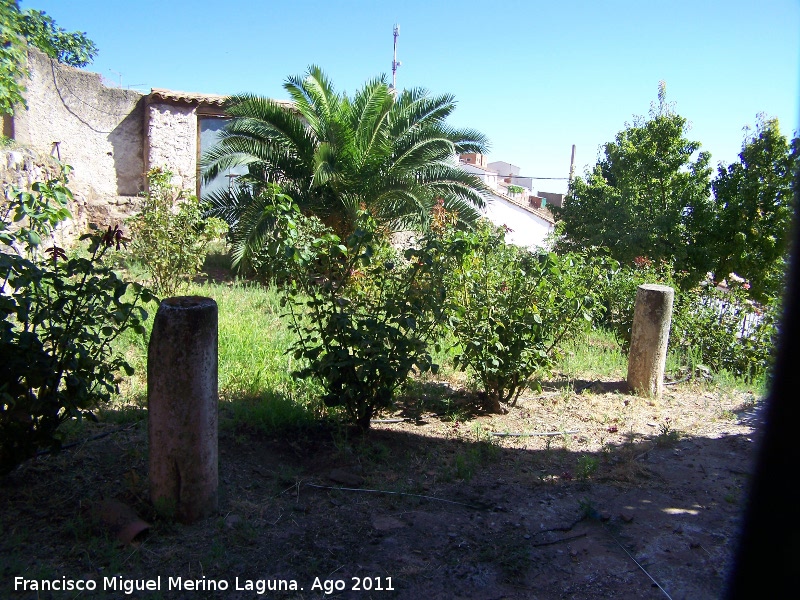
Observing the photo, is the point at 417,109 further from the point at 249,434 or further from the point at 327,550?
the point at 327,550

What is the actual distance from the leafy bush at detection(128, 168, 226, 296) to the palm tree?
2.50 meters

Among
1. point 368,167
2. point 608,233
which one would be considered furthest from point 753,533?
point 608,233

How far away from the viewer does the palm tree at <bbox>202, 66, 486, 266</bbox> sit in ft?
36.0

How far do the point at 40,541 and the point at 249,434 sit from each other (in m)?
1.66

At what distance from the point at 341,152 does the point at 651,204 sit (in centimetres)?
813

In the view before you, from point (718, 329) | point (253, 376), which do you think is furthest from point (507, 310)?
point (718, 329)

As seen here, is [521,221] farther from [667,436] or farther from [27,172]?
[667,436]

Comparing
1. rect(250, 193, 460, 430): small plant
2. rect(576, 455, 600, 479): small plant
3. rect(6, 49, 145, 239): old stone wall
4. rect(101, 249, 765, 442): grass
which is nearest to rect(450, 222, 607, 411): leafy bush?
rect(101, 249, 765, 442): grass

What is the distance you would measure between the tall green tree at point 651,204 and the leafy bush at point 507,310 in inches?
375

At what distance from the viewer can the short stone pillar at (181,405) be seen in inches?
134

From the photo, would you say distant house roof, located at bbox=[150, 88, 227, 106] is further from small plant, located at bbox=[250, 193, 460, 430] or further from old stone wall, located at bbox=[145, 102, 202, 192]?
small plant, located at bbox=[250, 193, 460, 430]

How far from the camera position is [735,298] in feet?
28.4

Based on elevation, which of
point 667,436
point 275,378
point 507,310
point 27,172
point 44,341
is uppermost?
point 27,172

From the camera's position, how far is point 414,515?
376 centimetres
